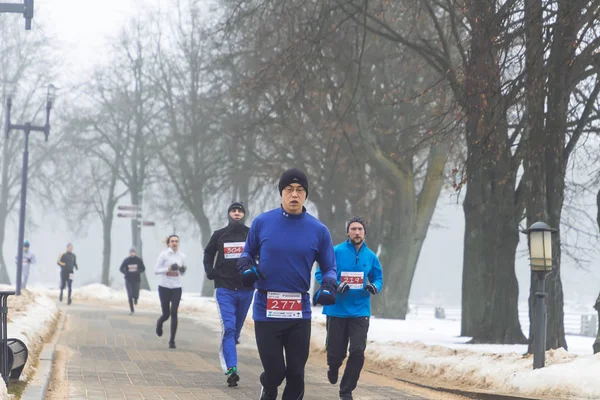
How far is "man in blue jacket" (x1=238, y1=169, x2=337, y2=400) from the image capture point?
8.42 m

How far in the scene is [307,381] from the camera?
1438 centimetres

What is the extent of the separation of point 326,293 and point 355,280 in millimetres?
3513

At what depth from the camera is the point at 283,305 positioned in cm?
843

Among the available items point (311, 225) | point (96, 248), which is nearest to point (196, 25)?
point (311, 225)

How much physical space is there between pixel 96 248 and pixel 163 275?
411 ft

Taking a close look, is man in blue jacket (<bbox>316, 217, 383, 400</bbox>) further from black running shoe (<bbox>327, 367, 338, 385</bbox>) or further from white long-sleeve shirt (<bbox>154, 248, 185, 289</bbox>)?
white long-sleeve shirt (<bbox>154, 248, 185, 289</bbox>)

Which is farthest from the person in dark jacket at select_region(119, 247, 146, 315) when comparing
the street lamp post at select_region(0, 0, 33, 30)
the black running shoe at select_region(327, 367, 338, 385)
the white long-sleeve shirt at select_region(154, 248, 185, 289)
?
the black running shoe at select_region(327, 367, 338, 385)

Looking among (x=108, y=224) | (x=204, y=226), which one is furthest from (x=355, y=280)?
(x=108, y=224)

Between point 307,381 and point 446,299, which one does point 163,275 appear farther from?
point 446,299

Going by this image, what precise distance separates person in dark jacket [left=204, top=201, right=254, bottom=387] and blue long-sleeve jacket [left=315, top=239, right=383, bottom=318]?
73.7 inches

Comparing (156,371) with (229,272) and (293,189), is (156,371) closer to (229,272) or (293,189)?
(229,272)

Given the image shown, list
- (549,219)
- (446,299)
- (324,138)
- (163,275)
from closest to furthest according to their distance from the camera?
(549,219)
(163,275)
(324,138)
(446,299)

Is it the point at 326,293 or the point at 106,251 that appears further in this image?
the point at 106,251

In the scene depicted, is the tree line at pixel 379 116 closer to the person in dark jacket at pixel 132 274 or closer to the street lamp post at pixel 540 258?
the street lamp post at pixel 540 258
